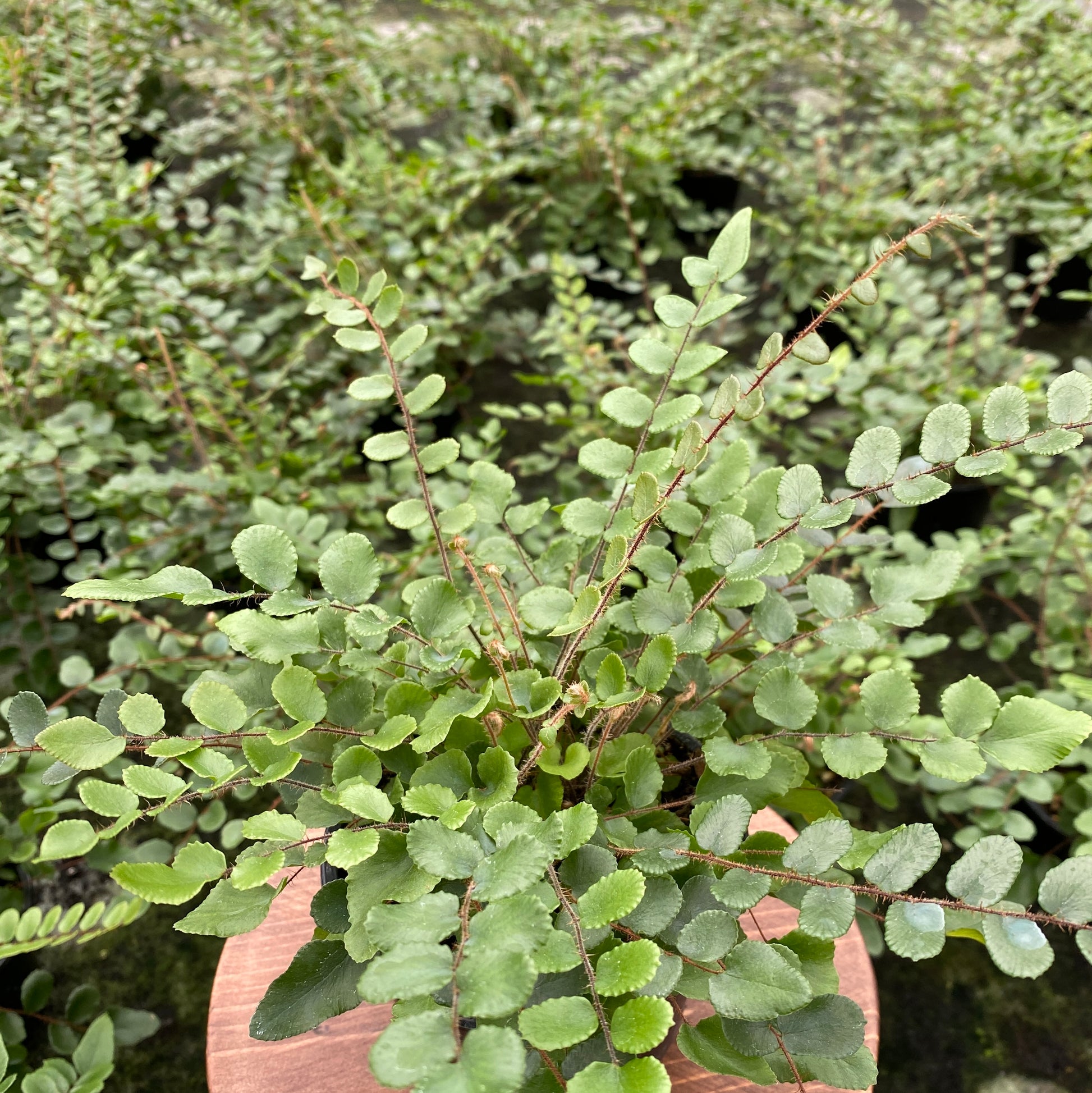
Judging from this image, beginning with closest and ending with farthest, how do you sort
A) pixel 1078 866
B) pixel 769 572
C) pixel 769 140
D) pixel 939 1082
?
pixel 1078 866 < pixel 769 572 < pixel 939 1082 < pixel 769 140

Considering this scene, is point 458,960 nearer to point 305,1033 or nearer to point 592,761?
point 592,761

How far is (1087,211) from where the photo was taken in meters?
1.86

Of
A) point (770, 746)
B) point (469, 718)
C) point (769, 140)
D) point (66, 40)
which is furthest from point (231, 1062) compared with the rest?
point (769, 140)

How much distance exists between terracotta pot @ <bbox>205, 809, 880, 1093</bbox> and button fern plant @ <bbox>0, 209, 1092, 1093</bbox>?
0.11 m

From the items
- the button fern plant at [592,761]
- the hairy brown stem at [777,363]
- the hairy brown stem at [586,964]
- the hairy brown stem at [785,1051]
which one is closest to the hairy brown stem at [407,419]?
the button fern plant at [592,761]

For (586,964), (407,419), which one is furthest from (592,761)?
(407,419)

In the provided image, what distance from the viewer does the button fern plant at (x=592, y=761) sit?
52 cm

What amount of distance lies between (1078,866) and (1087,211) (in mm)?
1846

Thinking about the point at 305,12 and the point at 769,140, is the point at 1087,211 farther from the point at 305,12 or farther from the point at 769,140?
the point at 305,12

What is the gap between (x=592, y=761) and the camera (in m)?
0.75

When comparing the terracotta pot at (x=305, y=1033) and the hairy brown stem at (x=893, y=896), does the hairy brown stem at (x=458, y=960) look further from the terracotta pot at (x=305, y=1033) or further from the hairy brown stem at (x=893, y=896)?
the terracotta pot at (x=305, y=1033)

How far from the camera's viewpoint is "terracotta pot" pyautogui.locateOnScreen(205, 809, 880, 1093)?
0.75m

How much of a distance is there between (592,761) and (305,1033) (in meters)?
0.36

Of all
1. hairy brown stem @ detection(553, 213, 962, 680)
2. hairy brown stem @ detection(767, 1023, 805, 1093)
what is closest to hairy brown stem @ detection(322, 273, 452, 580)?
hairy brown stem @ detection(553, 213, 962, 680)
